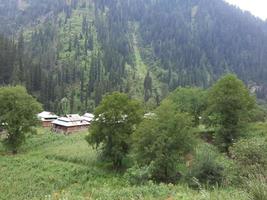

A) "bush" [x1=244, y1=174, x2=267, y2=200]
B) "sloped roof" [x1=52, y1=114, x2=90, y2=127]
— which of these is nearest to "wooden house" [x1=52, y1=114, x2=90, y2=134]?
"sloped roof" [x1=52, y1=114, x2=90, y2=127]

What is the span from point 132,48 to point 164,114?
161607mm

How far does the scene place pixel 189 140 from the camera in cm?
3581

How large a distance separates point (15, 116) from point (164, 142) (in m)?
23.4

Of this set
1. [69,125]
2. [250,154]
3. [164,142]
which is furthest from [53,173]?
[69,125]

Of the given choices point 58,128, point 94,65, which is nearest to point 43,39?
point 94,65

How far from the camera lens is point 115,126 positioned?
40.2 metres

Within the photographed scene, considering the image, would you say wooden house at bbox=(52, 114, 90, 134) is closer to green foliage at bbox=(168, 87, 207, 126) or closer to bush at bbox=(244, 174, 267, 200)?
green foliage at bbox=(168, 87, 207, 126)

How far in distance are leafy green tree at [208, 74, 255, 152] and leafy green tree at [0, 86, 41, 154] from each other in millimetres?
25052

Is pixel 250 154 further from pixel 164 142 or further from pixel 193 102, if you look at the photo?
pixel 193 102

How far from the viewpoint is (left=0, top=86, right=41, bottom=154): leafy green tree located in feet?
157

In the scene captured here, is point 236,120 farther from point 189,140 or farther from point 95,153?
point 95,153

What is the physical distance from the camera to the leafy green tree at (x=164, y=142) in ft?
112

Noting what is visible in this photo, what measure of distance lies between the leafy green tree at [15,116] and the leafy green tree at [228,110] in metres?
25.1

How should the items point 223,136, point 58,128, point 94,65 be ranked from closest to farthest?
point 223,136
point 58,128
point 94,65
